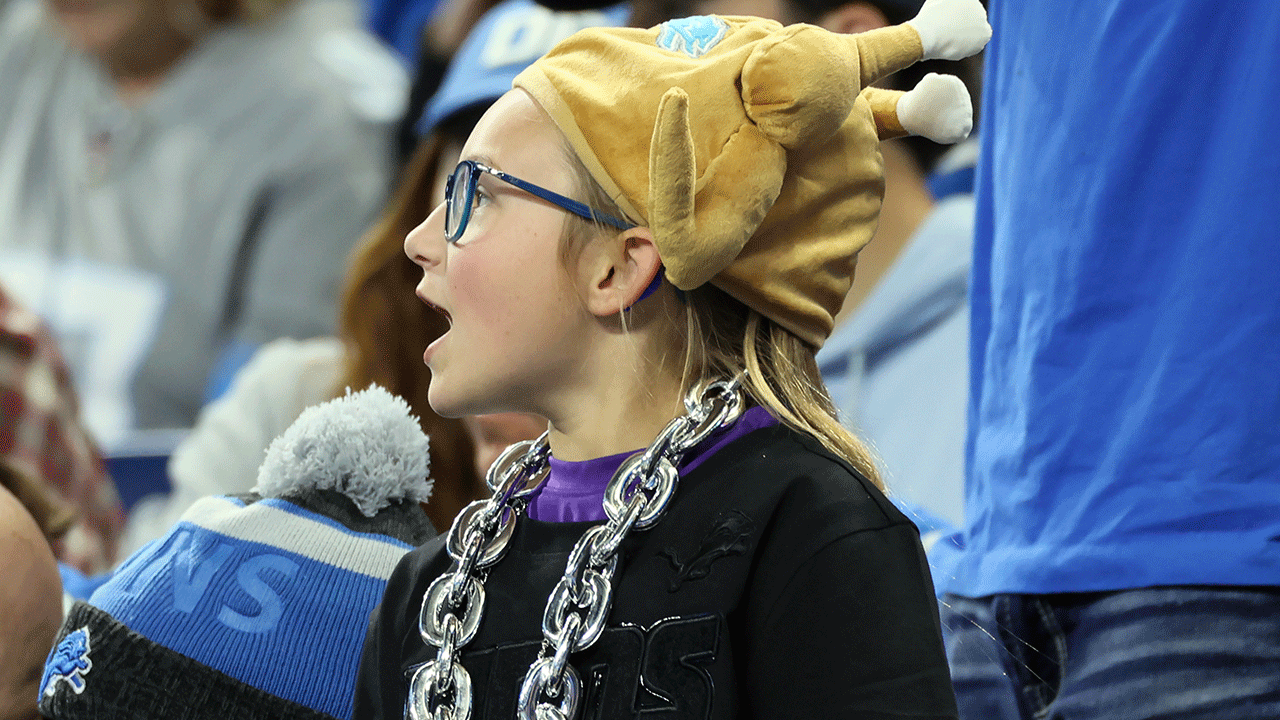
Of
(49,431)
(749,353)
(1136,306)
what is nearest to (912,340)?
(1136,306)

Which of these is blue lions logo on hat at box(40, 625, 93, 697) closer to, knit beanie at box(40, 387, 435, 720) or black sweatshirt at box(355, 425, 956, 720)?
knit beanie at box(40, 387, 435, 720)

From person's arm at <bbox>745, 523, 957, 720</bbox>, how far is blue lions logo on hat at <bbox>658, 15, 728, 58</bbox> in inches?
13.1

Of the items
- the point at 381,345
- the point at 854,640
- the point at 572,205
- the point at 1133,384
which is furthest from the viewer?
the point at 381,345

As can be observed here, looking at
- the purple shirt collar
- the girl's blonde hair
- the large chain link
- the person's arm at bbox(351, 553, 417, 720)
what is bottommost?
the person's arm at bbox(351, 553, 417, 720)

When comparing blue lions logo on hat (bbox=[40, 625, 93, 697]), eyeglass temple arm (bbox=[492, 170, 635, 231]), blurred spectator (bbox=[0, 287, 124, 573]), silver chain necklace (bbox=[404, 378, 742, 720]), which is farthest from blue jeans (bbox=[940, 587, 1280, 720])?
blurred spectator (bbox=[0, 287, 124, 573])

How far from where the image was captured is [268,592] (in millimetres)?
972

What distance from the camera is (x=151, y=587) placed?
975 millimetres

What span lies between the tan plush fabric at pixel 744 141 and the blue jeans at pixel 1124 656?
296mm

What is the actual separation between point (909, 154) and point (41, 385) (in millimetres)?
1277

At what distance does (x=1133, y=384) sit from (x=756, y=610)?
0.38m

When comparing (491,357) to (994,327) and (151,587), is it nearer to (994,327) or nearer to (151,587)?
(151,587)

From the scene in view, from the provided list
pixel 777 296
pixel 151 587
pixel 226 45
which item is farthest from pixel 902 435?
pixel 226 45

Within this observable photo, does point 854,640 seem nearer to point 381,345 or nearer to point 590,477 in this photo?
point 590,477

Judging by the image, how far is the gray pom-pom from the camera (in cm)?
102
